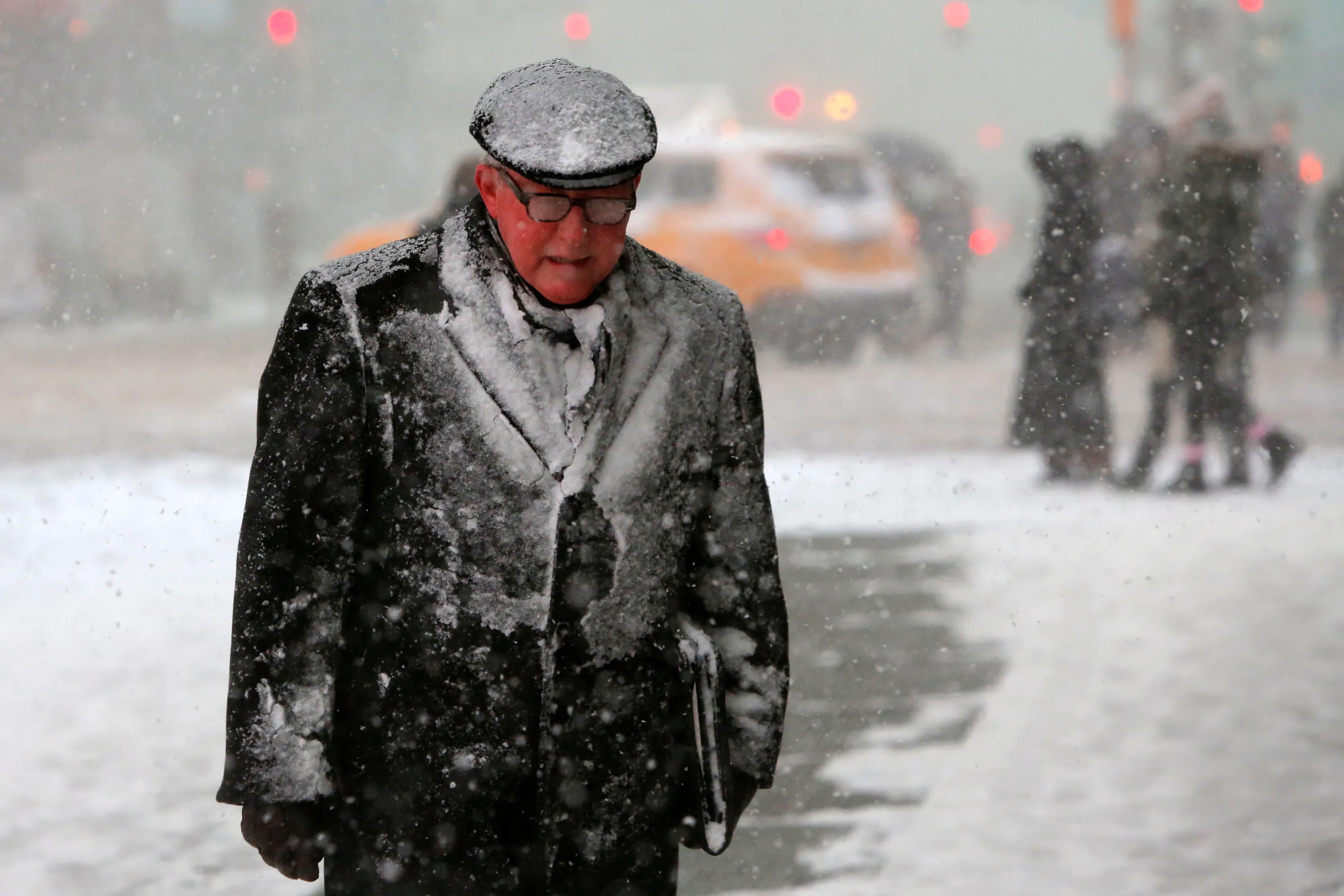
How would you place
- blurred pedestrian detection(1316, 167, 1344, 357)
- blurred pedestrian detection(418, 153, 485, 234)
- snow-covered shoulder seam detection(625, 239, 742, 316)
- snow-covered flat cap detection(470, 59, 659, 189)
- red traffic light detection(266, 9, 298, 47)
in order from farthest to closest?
red traffic light detection(266, 9, 298, 47), blurred pedestrian detection(1316, 167, 1344, 357), blurred pedestrian detection(418, 153, 485, 234), snow-covered shoulder seam detection(625, 239, 742, 316), snow-covered flat cap detection(470, 59, 659, 189)

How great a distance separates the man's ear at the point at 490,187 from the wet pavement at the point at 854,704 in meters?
2.05

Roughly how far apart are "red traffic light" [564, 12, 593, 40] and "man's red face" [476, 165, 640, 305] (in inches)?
334

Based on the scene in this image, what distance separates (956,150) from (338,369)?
9822 millimetres

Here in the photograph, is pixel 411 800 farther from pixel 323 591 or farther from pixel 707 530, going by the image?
pixel 707 530

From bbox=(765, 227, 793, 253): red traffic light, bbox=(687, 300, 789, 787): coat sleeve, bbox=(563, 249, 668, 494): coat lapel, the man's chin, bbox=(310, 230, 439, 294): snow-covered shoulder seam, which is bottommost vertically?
bbox=(765, 227, 793, 253): red traffic light

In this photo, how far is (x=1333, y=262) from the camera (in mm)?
13234

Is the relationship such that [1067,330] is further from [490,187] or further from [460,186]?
[490,187]

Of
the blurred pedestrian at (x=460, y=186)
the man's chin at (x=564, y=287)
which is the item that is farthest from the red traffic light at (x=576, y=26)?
the man's chin at (x=564, y=287)

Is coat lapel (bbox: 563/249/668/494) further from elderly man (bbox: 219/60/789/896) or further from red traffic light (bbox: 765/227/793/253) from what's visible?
red traffic light (bbox: 765/227/793/253)

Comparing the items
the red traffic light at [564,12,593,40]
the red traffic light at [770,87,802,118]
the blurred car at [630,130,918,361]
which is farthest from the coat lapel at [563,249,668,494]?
the red traffic light at [770,87,802,118]

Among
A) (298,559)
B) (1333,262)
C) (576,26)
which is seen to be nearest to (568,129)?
(298,559)

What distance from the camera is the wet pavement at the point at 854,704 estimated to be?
154 inches

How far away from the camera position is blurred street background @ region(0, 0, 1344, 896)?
4.20 meters

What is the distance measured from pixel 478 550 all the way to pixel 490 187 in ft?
1.40
